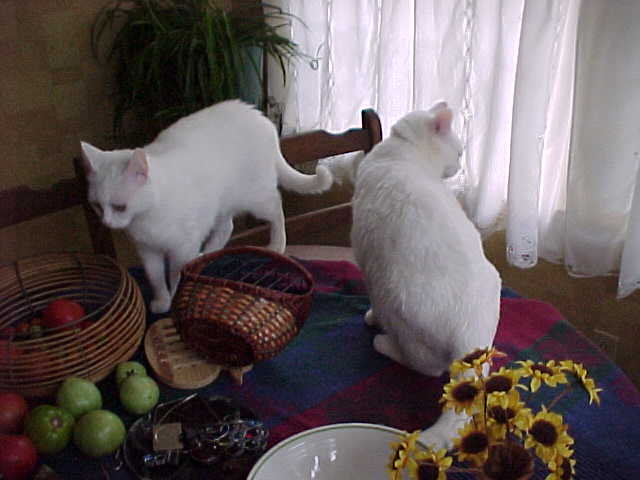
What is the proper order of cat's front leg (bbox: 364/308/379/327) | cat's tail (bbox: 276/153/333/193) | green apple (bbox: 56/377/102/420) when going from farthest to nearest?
cat's tail (bbox: 276/153/333/193) → cat's front leg (bbox: 364/308/379/327) → green apple (bbox: 56/377/102/420)

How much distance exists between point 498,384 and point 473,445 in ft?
0.18

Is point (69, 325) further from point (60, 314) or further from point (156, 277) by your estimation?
point (156, 277)

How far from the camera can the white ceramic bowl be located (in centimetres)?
77

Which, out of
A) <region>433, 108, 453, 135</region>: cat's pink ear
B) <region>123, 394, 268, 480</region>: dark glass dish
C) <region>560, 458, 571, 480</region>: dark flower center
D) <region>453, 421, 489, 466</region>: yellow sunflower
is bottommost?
<region>123, 394, 268, 480</region>: dark glass dish

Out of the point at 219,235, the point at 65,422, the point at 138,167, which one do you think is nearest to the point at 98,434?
the point at 65,422

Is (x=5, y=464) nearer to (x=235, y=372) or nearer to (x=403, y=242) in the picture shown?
(x=235, y=372)

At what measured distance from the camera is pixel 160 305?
1.19 metres

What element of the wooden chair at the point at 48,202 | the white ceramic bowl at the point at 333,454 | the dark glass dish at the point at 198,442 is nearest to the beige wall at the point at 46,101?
the wooden chair at the point at 48,202

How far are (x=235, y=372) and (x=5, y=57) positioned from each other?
3.39ft

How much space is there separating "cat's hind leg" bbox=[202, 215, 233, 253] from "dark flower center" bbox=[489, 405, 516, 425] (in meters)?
0.96

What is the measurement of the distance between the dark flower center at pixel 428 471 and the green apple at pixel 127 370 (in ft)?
1.91

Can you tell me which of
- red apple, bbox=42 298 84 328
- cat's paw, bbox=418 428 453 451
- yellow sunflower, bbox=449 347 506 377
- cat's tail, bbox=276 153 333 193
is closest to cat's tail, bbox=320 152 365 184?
cat's tail, bbox=276 153 333 193

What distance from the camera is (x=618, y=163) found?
46.6 inches

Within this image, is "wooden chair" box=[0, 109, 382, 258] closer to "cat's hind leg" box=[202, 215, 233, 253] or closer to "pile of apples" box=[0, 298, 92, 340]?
"cat's hind leg" box=[202, 215, 233, 253]
